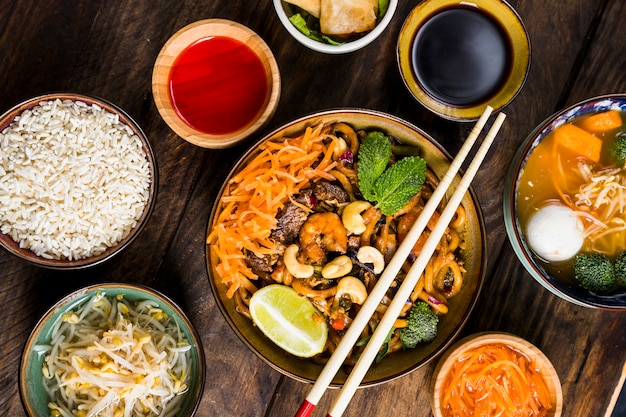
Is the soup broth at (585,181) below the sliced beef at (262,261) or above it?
above

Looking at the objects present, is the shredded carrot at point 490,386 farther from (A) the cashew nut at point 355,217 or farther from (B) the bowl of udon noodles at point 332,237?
(A) the cashew nut at point 355,217

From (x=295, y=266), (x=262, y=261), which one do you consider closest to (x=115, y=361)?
(x=262, y=261)

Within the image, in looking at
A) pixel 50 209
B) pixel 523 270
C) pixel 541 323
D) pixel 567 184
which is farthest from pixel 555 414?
pixel 50 209

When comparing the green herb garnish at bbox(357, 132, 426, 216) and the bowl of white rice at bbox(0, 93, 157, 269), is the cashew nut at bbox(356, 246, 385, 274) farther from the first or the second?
the bowl of white rice at bbox(0, 93, 157, 269)

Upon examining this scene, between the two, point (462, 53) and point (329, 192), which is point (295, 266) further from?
point (462, 53)

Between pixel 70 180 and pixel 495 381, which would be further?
pixel 495 381

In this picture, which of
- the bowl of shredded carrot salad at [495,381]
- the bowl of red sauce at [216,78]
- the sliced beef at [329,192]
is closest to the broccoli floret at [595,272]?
the bowl of shredded carrot salad at [495,381]

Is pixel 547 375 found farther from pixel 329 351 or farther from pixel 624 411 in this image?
pixel 329 351
